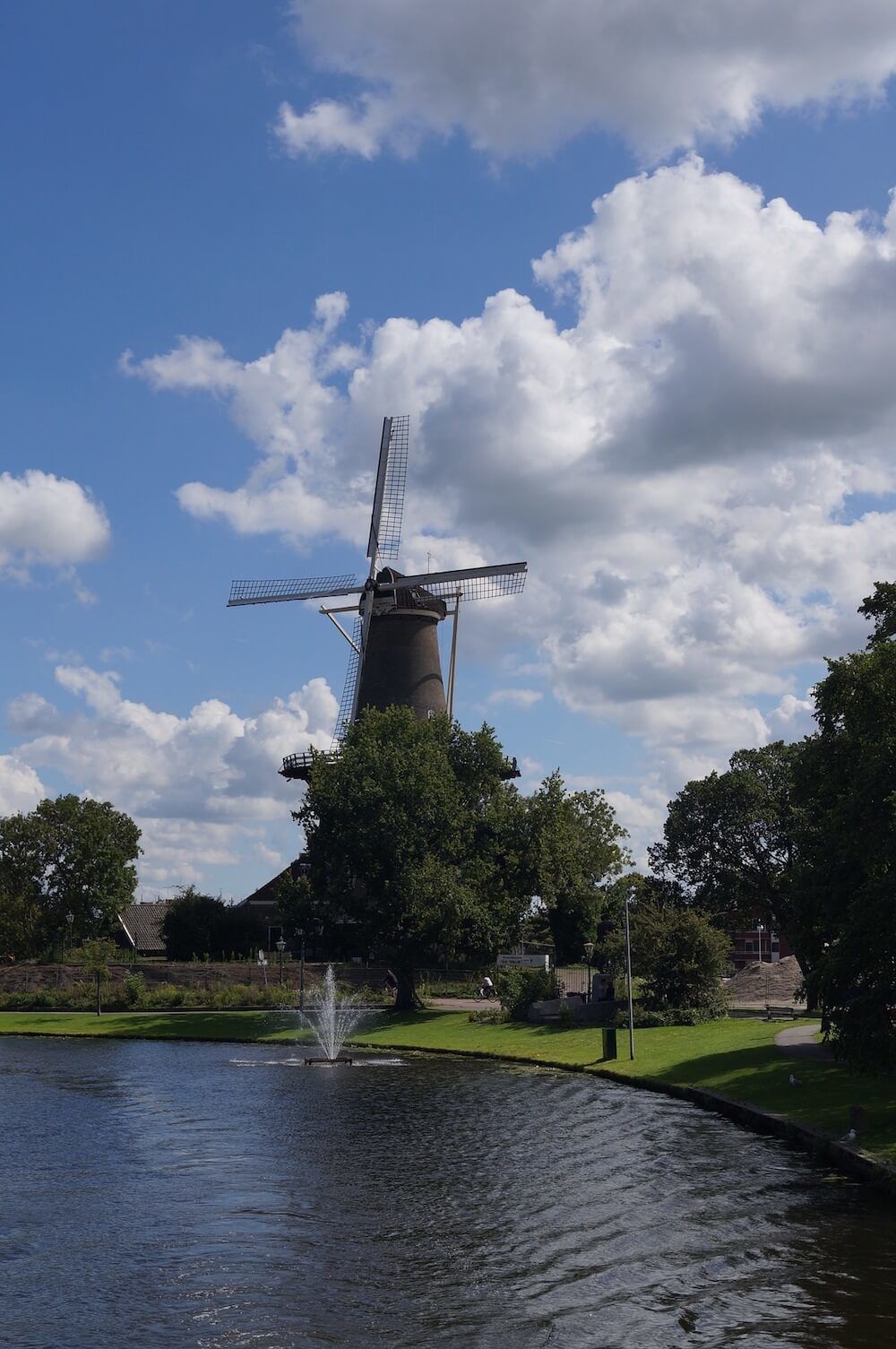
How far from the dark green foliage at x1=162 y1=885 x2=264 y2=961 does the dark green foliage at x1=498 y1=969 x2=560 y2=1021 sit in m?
33.5

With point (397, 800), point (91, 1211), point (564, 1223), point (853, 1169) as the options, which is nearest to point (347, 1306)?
point (564, 1223)

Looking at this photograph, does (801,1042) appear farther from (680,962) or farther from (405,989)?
(405,989)

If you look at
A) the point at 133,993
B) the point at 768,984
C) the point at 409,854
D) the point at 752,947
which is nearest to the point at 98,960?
the point at 133,993

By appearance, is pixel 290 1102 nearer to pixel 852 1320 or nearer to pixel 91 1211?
pixel 91 1211

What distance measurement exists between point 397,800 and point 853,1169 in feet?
130

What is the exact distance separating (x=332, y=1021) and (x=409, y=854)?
8.14 meters

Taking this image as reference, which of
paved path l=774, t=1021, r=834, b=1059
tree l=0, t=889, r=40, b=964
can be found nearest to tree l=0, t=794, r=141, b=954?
tree l=0, t=889, r=40, b=964

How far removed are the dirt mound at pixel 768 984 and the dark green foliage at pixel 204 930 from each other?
34149 millimetres

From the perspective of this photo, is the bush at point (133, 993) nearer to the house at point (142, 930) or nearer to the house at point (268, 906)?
the house at point (268, 906)

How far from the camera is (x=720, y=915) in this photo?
8381 centimetres

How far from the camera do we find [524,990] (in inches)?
2233

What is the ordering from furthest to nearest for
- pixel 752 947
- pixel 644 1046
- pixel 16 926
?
pixel 752 947 < pixel 16 926 < pixel 644 1046

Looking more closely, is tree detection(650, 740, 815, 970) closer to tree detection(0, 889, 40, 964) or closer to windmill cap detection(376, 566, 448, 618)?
windmill cap detection(376, 566, 448, 618)

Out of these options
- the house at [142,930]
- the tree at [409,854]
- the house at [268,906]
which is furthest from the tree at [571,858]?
the house at [142,930]
